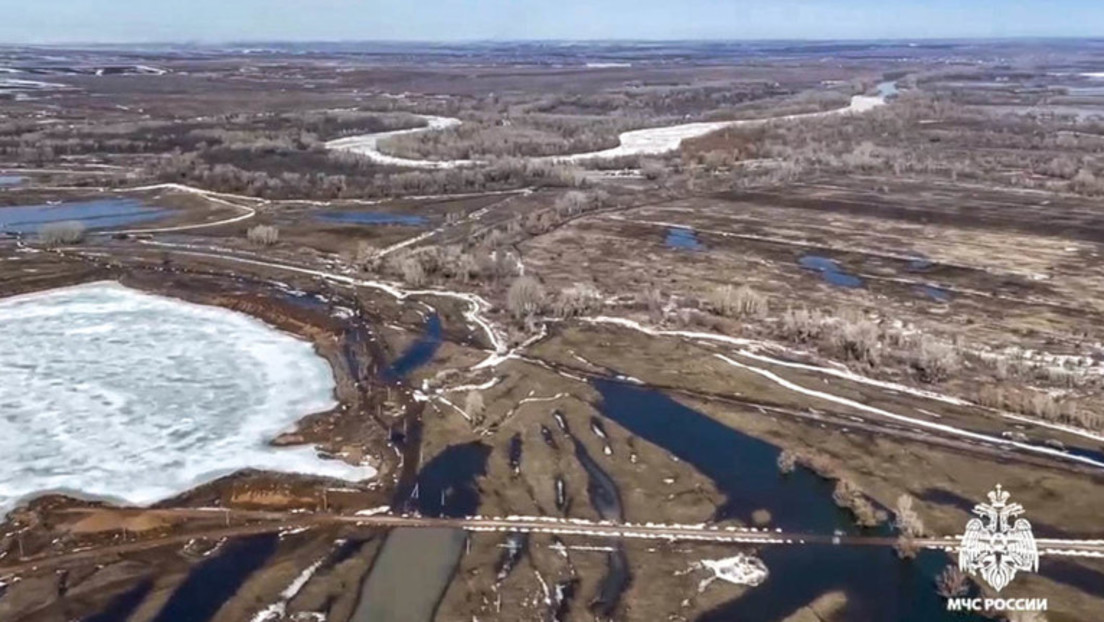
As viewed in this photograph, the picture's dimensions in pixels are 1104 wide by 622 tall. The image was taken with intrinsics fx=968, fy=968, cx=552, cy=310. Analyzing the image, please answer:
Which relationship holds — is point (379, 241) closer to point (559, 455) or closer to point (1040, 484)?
point (559, 455)

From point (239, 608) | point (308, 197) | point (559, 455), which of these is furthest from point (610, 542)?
point (308, 197)

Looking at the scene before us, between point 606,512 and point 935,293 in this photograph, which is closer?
point 606,512

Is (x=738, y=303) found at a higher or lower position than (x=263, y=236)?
lower

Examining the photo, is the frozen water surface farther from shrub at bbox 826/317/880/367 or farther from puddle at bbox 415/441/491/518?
shrub at bbox 826/317/880/367

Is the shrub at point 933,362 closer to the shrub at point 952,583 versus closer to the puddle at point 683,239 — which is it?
the shrub at point 952,583

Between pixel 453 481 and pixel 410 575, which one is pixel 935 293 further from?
pixel 410 575

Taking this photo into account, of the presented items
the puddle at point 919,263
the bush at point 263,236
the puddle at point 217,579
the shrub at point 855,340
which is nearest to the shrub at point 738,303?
the shrub at point 855,340

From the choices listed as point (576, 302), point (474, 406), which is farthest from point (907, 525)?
point (576, 302)
